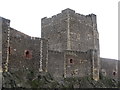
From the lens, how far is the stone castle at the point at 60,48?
23.4 metres

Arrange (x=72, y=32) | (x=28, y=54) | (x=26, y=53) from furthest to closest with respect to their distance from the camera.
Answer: (x=72, y=32) < (x=28, y=54) < (x=26, y=53)

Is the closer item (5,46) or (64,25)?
(5,46)

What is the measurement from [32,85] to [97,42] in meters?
16.6

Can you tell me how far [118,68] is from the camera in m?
41.9

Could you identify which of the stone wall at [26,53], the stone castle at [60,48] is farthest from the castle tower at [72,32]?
the stone wall at [26,53]

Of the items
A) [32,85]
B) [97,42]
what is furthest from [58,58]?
[97,42]

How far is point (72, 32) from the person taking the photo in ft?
110

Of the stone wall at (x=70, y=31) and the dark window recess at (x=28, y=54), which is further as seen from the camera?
the stone wall at (x=70, y=31)

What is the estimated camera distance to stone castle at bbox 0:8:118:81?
23391 mm

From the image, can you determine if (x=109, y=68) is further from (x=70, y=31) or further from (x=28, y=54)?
(x=28, y=54)

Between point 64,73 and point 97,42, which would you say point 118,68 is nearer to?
point 97,42

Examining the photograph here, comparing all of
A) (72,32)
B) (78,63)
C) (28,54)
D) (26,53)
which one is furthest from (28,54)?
(72,32)

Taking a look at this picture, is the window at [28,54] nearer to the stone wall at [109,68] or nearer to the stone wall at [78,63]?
the stone wall at [78,63]

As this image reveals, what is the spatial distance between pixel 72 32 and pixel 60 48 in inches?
99.8
